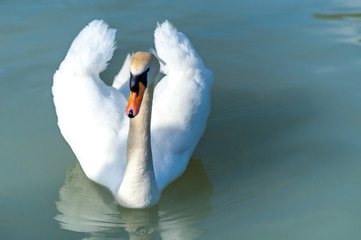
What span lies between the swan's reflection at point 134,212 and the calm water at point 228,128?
0.04 ft

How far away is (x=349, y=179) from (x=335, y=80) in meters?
2.01

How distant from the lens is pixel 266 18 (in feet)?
29.0

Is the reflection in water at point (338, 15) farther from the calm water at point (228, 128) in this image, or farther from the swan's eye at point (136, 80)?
the swan's eye at point (136, 80)

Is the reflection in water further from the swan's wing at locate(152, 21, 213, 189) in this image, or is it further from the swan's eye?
the swan's eye

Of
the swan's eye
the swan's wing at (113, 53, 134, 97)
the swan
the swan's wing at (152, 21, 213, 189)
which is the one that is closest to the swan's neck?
the swan

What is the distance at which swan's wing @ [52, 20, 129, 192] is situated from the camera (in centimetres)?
536

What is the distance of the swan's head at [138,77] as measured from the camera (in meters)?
4.33

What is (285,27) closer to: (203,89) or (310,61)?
(310,61)

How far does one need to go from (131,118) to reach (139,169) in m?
0.41

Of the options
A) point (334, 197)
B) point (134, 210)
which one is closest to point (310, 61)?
point (334, 197)

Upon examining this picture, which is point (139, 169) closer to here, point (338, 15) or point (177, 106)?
point (177, 106)

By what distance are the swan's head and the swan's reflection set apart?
3.75ft

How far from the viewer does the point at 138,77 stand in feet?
14.5

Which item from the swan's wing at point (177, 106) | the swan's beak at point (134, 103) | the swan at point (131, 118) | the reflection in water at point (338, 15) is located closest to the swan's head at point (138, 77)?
the swan's beak at point (134, 103)
